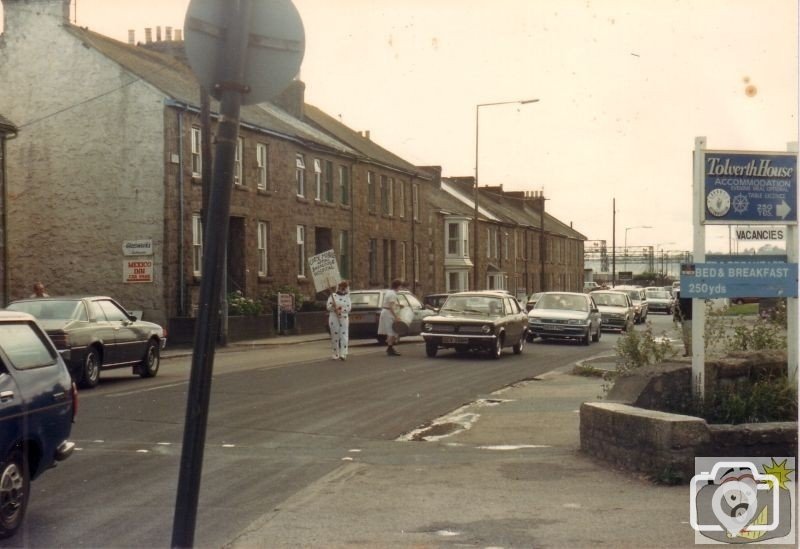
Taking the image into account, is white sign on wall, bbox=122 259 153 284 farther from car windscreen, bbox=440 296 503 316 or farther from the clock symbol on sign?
the clock symbol on sign

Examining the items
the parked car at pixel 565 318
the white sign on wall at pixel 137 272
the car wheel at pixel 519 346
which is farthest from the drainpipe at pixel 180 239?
the car wheel at pixel 519 346

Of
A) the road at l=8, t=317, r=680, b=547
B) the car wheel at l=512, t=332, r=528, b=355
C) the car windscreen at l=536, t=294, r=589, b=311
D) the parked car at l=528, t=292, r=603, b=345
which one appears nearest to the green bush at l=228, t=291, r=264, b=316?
the parked car at l=528, t=292, r=603, b=345

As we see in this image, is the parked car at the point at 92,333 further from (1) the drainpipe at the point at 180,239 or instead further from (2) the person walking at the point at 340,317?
(1) the drainpipe at the point at 180,239

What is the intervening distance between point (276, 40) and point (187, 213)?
29.9 metres

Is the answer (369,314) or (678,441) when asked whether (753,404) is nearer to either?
(678,441)

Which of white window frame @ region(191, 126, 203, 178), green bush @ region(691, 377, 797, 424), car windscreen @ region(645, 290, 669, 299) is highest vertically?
white window frame @ region(191, 126, 203, 178)

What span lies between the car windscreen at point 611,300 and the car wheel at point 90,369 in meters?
27.6

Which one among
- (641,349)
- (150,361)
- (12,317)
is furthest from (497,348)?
(12,317)

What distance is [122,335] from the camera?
17.8 metres

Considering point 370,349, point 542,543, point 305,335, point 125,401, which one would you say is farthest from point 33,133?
point 542,543

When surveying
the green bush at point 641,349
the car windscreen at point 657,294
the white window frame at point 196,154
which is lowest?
the green bush at point 641,349

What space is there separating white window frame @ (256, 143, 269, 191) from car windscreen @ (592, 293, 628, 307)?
1383 centimetres

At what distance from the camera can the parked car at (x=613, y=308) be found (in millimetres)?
40188

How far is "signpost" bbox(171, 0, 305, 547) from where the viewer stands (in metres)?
3.82
